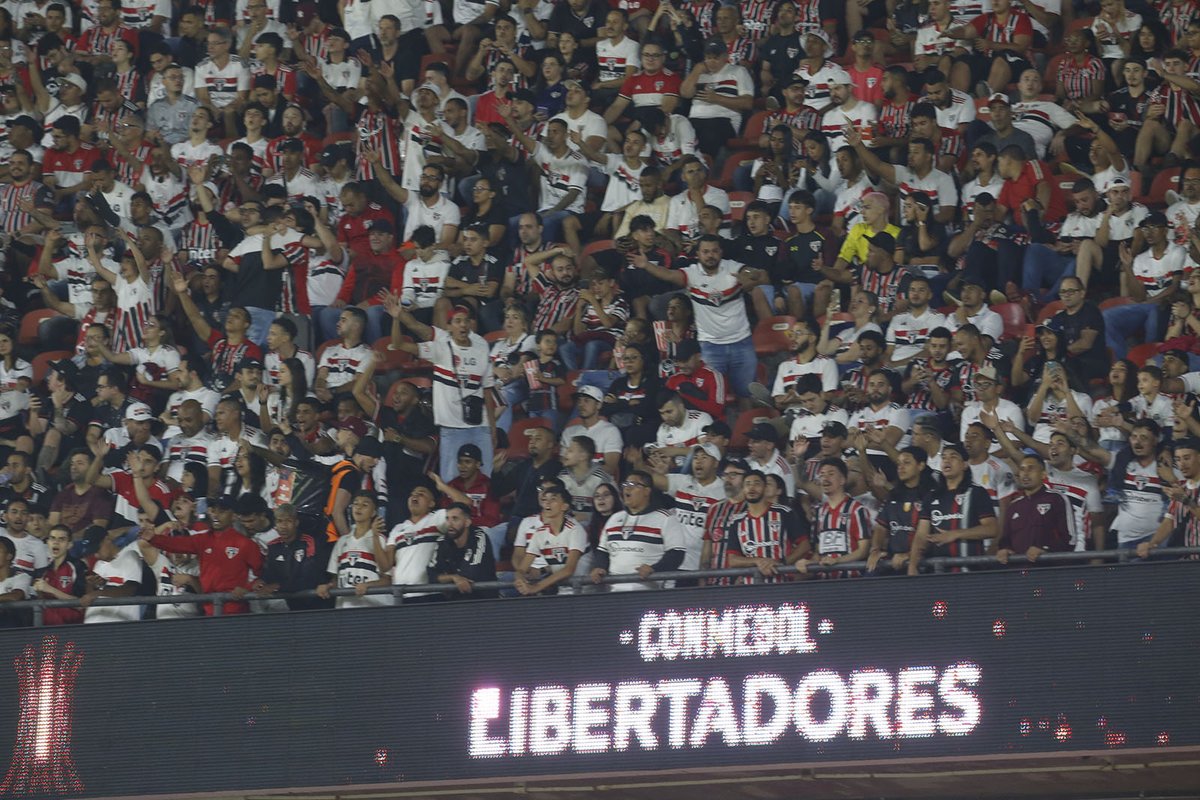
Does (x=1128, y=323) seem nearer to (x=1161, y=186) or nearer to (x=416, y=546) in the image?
(x=1161, y=186)

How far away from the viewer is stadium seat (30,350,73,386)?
1670 cm

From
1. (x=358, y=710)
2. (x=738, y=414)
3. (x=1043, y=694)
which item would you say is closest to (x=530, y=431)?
(x=738, y=414)

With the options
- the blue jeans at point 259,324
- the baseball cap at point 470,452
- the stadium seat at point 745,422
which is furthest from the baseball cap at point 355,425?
the stadium seat at point 745,422

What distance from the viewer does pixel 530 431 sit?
14461 millimetres

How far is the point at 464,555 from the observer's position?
1258cm

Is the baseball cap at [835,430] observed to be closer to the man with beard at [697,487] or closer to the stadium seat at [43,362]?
the man with beard at [697,487]

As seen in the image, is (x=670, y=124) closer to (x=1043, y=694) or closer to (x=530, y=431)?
(x=530, y=431)

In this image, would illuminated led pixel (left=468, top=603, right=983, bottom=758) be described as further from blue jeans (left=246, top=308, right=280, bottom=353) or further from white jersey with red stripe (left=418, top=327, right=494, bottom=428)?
blue jeans (left=246, top=308, right=280, bottom=353)

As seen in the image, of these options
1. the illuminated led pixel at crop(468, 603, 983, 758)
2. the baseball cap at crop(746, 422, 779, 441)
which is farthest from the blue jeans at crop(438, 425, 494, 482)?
the illuminated led pixel at crop(468, 603, 983, 758)

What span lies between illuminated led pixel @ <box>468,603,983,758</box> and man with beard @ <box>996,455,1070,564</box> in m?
1.35

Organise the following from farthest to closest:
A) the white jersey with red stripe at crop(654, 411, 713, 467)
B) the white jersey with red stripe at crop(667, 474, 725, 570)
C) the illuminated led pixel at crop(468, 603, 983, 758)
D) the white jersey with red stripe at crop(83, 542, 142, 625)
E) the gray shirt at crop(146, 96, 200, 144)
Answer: the gray shirt at crop(146, 96, 200, 144) < the white jersey with red stripe at crop(654, 411, 713, 467) < the white jersey with red stripe at crop(83, 542, 142, 625) < the white jersey with red stripe at crop(667, 474, 725, 570) < the illuminated led pixel at crop(468, 603, 983, 758)

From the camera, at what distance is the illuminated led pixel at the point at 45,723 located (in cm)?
1186

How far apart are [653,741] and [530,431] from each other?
3943 mm

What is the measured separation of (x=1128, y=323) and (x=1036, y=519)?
3117 millimetres
